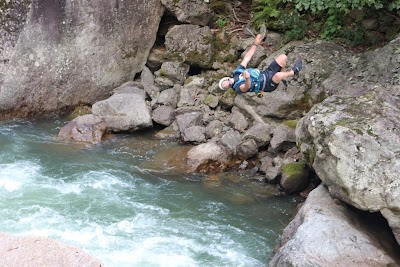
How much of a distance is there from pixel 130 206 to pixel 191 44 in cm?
610

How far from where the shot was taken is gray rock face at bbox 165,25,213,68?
13617 millimetres

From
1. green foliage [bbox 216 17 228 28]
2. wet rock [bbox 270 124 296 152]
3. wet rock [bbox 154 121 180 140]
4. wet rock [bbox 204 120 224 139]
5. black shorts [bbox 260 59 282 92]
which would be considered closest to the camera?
black shorts [bbox 260 59 282 92]

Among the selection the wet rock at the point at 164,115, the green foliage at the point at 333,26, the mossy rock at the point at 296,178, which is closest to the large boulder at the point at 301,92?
the green foliage at the point at 333,26

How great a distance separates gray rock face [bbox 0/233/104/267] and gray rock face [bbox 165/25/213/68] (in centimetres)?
956

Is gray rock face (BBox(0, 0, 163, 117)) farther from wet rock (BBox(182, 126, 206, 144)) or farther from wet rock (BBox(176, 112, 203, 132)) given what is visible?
wet rock (BBox(182, 126, 206, 144))

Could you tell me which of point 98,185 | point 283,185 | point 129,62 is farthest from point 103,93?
point 283,185

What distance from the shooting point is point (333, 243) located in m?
6.66

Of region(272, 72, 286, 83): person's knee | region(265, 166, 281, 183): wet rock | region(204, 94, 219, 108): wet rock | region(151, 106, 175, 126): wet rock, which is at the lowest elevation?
region(265, 166, 281, 183): wet rock

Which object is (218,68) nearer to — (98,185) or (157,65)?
(157,65)

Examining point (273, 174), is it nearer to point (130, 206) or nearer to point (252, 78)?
point (252, 78)

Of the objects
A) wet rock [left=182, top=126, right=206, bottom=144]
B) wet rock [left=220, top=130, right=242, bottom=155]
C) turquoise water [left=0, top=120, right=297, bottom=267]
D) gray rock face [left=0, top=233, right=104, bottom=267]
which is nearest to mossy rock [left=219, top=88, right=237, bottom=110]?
wet rock [left=182, top=126, right=206, bottom=144]

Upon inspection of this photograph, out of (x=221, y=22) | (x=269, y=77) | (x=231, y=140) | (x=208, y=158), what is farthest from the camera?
(x=221, y=22)

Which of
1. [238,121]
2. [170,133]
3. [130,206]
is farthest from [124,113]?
[130,206]

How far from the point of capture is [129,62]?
45.2ft
